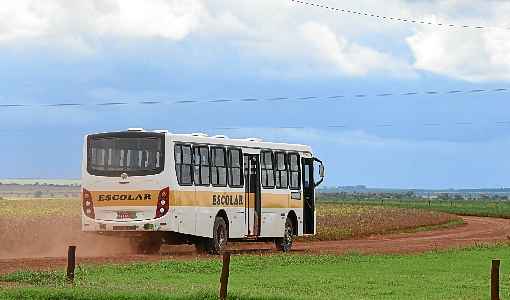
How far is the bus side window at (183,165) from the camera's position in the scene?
114 feet

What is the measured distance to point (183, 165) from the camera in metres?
35.2

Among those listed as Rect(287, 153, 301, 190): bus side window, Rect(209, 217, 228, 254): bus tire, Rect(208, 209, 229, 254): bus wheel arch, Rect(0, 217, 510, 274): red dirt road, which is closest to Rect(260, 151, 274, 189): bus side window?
Rect(287, 153, 301, 190): bus side window

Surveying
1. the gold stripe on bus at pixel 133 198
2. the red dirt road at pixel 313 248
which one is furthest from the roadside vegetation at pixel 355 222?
the gold stripe on bus at pixel 133 198

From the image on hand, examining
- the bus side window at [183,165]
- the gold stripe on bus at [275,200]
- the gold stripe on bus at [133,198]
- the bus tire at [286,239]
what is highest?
the bus side window at [183,165]

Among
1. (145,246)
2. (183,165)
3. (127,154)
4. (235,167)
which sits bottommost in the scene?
(145,246)

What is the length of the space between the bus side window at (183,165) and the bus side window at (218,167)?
1186 millimetres

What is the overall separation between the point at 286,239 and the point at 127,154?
8.26 m

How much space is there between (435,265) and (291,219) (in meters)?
7.57

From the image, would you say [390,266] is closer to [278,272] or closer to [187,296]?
[278,272]

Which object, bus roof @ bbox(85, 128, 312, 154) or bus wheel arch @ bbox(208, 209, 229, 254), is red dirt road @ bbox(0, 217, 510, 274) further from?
bus roof @ bbox(85, 128, 312, 154)

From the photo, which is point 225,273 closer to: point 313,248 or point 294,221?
point 294,221

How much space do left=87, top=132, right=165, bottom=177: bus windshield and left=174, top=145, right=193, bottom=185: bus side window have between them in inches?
21.6

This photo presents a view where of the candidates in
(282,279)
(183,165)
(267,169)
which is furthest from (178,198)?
(282,279)

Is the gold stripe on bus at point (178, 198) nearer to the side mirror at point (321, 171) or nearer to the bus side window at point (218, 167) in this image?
the bus side window at point (218, 167)
